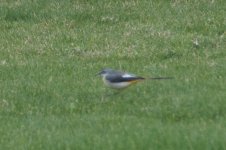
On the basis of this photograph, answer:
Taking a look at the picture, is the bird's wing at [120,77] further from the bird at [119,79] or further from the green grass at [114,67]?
the green grass at [114,67]

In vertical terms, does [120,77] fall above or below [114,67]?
above

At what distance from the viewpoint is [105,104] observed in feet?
38.2

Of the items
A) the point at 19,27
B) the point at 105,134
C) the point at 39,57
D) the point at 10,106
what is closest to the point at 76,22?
the point at 19,27

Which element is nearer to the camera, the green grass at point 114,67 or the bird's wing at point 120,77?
the green grass at point 114,67

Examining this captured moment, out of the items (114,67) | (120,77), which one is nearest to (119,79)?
(120,77)

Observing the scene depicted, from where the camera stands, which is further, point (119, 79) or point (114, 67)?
point (114, 67)

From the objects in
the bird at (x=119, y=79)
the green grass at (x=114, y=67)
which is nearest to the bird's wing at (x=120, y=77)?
the bird at (x=119, y=79)

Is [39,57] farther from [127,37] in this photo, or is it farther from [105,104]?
[105,104]

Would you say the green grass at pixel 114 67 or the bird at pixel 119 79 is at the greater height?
the bird at pixel 119 79

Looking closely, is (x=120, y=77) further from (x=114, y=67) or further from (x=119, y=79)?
(x=114, y=67)

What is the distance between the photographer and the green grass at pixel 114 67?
10.1 meters

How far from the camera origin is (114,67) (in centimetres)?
1404

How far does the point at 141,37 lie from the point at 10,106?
4.87 m

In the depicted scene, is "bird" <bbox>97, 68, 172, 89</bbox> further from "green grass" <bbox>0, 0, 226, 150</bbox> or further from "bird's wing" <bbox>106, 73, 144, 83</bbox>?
"green grass" <bbox>0, 0, 226, 150</bbox>
